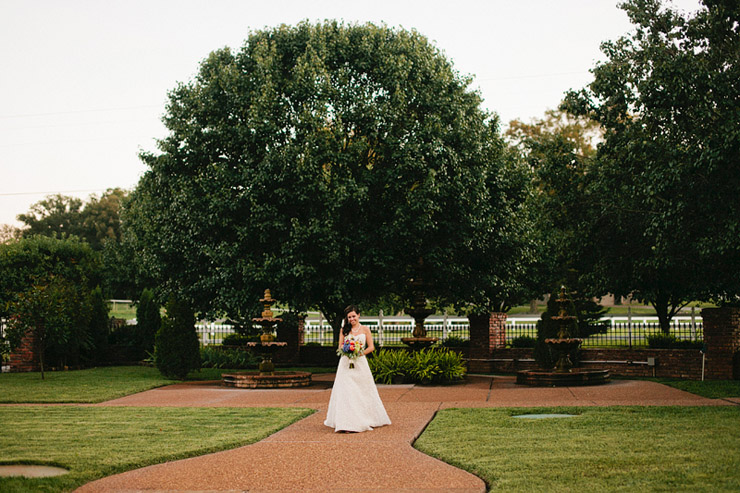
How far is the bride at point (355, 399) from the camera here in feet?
34.7

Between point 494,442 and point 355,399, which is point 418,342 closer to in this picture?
point 355,399

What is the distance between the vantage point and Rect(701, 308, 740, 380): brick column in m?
18.1

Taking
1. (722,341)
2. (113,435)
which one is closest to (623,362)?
(722,341)

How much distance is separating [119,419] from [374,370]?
821cm

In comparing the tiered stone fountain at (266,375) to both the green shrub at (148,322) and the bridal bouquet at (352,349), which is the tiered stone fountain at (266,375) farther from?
the green shrub at (148,322)

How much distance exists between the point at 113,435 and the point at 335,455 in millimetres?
3578

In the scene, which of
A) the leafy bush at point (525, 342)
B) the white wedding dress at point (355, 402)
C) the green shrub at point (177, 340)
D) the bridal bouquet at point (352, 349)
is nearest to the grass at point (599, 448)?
the white wedding dress at point (355, 402)

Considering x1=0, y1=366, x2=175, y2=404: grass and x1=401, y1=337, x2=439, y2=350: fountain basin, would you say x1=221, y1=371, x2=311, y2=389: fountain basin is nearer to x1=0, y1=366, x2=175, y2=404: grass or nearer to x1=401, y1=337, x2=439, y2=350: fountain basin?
x1=0, y1=366, x2=175, y2=404: grass

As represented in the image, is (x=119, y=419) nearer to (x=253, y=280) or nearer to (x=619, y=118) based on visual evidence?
(x=253, y=280)

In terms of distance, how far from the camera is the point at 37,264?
3981 centimetres

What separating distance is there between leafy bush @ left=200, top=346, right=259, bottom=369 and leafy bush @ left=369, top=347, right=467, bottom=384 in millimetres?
7851

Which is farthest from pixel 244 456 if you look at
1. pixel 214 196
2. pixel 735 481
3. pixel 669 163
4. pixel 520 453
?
pixel 214 196

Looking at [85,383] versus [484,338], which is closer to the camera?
[85,383]

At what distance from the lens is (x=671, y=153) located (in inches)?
574
